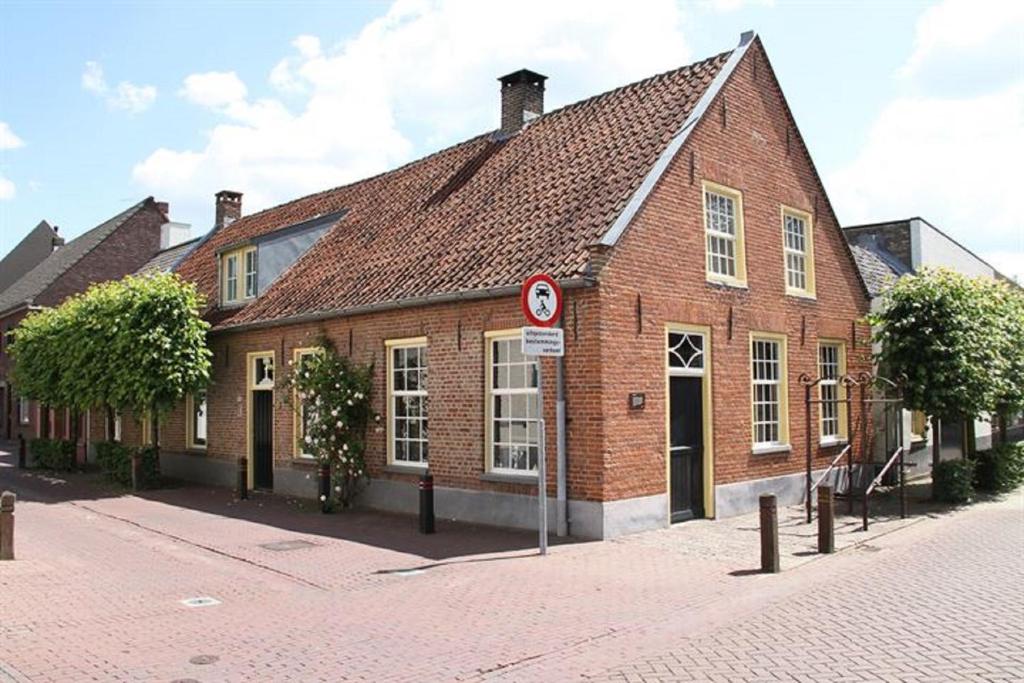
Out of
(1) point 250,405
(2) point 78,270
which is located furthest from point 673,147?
(2) point 78,270

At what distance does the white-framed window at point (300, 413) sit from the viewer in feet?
50.8

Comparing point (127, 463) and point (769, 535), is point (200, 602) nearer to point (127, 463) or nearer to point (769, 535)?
point (769, 535)

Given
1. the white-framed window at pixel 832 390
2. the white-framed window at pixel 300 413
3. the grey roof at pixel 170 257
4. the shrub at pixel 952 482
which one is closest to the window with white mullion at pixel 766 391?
the white-framed window at pixel 832 390

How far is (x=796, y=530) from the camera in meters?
12.4

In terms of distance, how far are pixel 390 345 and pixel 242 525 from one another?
382 cm

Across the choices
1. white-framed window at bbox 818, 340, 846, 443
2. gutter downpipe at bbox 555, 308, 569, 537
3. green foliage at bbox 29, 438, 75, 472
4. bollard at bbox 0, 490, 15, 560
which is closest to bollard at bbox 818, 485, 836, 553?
gutter downpipe at bbox 555, 308, 569, 537

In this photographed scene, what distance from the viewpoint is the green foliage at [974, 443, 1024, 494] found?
1695 centimetres

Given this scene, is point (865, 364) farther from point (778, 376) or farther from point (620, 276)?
point (620, 276)

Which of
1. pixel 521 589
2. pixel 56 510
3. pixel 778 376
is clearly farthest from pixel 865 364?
pixel 56 510

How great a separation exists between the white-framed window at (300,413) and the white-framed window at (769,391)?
8031 millimetres

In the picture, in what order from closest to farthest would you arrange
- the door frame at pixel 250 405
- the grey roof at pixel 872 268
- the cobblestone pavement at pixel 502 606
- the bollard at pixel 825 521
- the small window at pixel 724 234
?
the cobblestone pavement at pixel 502 606 → the bollard at pixel 825 521 → the small window at pixel 724 234 → the door frame at pixel 250 405 → the grey roof at pixel 872 268

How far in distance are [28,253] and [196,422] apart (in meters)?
34.5

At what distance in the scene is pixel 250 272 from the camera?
66.5ft

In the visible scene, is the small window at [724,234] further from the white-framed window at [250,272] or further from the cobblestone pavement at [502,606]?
the white-framed window at [250,272]
